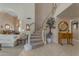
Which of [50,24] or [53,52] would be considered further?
[50,24]

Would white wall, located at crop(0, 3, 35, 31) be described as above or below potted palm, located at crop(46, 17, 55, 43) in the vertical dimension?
above

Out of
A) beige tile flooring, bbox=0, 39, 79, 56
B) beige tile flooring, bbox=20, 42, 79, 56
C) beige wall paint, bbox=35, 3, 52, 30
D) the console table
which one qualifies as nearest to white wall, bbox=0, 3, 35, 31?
beige wall paint, bbox=35, 3, 52, 30

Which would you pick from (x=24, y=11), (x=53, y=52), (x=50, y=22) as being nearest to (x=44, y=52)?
(x=53, y=52)

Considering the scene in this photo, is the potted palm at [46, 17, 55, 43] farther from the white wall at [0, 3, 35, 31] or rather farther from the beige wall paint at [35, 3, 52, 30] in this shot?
the white wall at [0, 3, 35, 31]

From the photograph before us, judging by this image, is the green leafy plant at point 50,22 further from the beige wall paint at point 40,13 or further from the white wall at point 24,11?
the white wall at point 24,11

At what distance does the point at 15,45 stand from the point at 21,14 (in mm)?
2534

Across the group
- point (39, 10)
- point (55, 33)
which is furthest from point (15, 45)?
point (39, 10)

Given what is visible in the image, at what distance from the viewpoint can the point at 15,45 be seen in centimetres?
759

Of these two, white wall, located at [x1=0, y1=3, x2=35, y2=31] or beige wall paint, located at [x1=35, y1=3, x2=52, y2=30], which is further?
beige wall paint, located at [x1=35, y1=3, x2=52, y2=30]

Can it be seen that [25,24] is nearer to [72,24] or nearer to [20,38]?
[20,38]

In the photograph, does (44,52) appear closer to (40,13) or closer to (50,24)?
(50,24)

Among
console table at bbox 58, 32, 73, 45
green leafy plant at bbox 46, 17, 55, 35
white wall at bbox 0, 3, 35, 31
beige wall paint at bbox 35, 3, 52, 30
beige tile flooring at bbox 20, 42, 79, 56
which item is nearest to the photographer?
beige tile flooring at bbox 20, 42, 79, 56

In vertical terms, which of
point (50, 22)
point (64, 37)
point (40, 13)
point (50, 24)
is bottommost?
point (64, 37)

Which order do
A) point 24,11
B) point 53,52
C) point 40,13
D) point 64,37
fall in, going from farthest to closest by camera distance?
1. point 40,13
2. point 24,11
3. point 64,37
4. point 53,52
